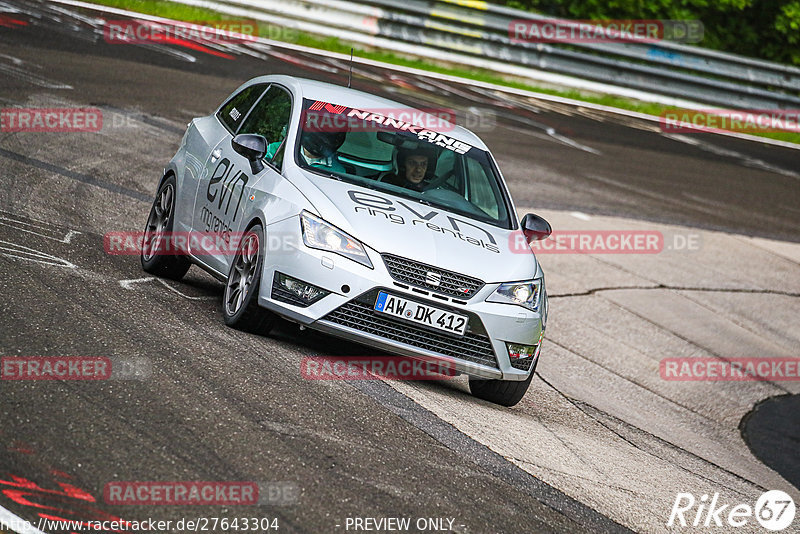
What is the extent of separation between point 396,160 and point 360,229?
1.24 metres

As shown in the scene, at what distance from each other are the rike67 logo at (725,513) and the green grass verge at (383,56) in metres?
17.2

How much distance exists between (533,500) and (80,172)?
725cm

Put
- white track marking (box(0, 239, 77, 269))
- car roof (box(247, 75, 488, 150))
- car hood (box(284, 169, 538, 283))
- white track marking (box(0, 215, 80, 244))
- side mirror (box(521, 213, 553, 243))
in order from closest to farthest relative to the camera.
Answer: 1. car hood (box(284, 169, 538, 283))
2. white track marking (box(0, 239, 77, 269))
3. side mirror (box(521, 213, 553, 243))
4. car roof (box(247, 75, 488, 150))
5. white track marking (box(0, 215, 80, 244))

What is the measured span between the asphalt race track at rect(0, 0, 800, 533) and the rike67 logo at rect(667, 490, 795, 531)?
3.7 inches

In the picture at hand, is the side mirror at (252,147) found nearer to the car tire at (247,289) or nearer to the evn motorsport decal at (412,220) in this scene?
the car tire at (247,289)

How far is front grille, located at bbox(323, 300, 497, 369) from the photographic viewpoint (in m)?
6.72

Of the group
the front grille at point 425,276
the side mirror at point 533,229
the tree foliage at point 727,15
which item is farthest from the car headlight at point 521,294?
the tree foliage at point 727,15

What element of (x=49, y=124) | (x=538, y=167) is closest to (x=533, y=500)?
(x=49, y=124)

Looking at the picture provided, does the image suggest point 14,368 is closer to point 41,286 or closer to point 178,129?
point 41,286

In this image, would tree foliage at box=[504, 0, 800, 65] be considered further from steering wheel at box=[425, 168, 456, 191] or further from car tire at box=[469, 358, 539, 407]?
car tire at box=[469, 358, 539, 407]

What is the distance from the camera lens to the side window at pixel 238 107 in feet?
28.1

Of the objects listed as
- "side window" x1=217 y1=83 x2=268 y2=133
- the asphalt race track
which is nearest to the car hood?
the asphalt race track

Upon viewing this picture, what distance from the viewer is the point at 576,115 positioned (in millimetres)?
22844

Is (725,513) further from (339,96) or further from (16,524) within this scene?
(16,524)
